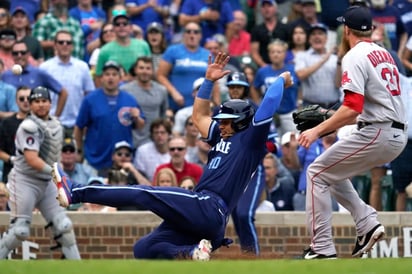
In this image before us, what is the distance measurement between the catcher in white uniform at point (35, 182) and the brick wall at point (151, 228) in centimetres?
70

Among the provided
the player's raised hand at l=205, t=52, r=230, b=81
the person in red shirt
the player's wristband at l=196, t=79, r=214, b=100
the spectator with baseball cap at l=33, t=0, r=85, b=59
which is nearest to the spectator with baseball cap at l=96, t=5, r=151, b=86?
the spectator with baseball cap at l=33, t=0, r=85, b=59

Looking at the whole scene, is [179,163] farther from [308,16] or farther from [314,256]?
[314,256]

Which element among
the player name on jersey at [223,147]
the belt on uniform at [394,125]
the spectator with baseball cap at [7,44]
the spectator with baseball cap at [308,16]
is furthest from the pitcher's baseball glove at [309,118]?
the spectator with baseball cap at [308,16]

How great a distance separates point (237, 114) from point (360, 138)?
48.0 inches

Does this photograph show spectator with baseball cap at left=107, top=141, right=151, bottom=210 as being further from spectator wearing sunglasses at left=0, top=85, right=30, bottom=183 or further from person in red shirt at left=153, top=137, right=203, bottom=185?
spectator wearing sunglasses at left=0, top=85, right=30, bottom=183

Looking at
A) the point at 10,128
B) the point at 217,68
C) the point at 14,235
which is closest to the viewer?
the point at 217,68

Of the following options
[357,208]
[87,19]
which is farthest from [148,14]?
[357,208]

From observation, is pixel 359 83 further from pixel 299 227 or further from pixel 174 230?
pixel 299 227

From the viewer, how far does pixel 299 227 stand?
50.6ft

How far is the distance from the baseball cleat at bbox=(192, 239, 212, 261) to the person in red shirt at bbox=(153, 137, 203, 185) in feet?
16.5

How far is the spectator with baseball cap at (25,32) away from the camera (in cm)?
1909

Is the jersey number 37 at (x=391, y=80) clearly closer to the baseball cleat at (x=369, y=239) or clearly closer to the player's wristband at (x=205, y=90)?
the baseball cleat at (x=369, y=239)

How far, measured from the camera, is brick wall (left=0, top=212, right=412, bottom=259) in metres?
15.3

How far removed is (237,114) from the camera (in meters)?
12.1
